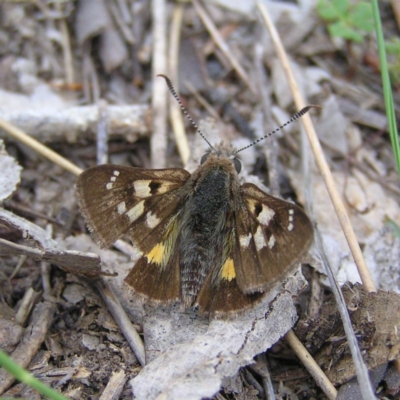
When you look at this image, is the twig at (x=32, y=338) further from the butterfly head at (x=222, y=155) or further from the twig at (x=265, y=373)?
the butterfly head at (x=222, y=155)

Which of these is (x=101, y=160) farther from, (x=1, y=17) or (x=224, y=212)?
(x=1, y=17)

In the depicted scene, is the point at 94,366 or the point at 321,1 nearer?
the point at 94,366

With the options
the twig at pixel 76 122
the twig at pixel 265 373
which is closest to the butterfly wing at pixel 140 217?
the twig at pixel 265 373

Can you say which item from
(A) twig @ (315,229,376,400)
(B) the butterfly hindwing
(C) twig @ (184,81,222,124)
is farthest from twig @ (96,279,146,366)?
(C) twig @ (184,81,222,124)

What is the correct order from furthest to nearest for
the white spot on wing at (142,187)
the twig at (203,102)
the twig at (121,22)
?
1. the twig at (121,22)
2. the twig at (203,102)
3. the white spot on wing at (142,187)

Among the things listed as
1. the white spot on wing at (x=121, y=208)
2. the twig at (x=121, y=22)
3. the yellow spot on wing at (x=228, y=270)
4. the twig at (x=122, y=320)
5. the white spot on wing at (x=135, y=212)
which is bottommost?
the twig at (x=122, y=320)

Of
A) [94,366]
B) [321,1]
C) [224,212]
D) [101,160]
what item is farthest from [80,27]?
[94,366]

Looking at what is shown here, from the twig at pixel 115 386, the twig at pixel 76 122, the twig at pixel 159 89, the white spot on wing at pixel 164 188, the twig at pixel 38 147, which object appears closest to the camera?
the twig at pixel 115 386

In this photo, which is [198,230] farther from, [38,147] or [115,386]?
[38,147]
